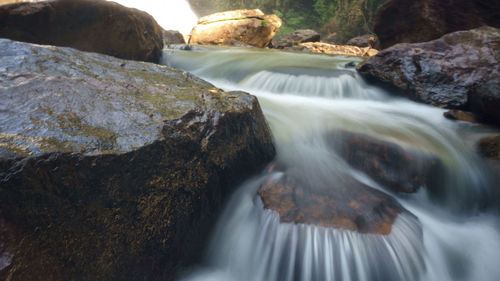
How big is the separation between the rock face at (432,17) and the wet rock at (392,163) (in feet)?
17.1

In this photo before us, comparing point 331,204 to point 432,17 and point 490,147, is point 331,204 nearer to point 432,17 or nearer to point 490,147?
point 490,147

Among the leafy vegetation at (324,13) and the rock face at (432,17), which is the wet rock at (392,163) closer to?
the rock face at (432,17)

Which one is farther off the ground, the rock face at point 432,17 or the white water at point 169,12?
the white water at point 169,12

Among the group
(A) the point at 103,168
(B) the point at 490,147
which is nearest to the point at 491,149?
(B) the point at 490,147

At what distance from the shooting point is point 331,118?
3.12m

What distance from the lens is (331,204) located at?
5.66 feet

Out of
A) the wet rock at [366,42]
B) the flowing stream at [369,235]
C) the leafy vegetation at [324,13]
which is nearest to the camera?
the flowing stream at [369,235]

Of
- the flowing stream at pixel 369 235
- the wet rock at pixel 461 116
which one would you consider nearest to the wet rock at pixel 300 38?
the flowing stream at pixel 369 235

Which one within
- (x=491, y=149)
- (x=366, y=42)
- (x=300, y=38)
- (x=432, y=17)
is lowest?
(x=491, y=149)

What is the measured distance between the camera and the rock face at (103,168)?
915 mm

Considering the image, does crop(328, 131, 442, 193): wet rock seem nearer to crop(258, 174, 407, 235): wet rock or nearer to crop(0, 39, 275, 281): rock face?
crop(258, 174, 407, 235): wet rock

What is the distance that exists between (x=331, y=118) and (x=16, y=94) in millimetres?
2913

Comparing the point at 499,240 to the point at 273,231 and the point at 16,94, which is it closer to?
the point at 273,231

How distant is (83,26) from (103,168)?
383 centimetres
